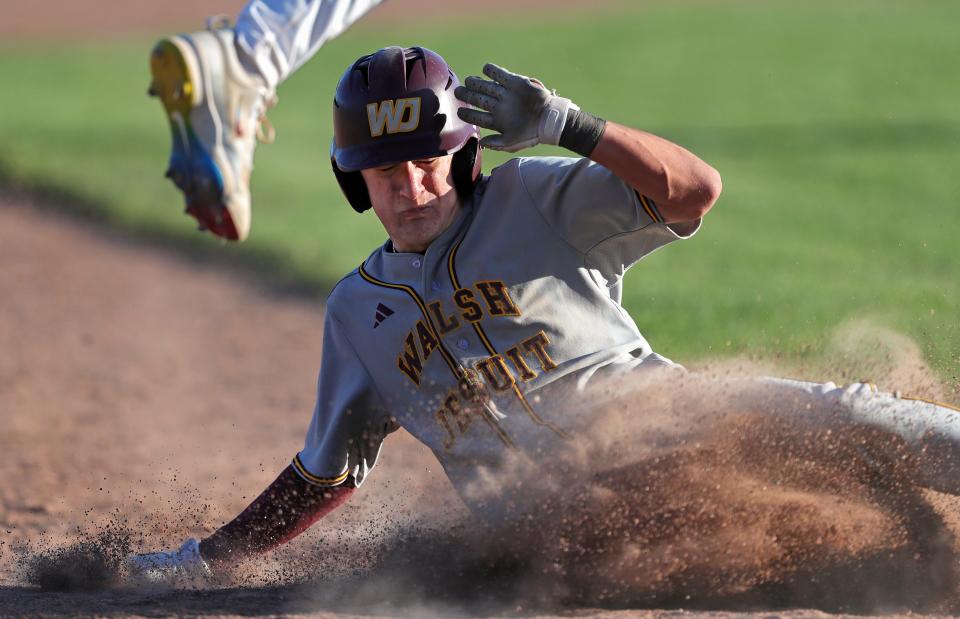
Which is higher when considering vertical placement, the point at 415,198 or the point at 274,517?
the point at 415,198

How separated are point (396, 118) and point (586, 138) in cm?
64

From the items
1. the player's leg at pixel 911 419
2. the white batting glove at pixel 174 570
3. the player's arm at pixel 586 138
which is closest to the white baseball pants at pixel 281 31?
the player's arm at pixel 586 138

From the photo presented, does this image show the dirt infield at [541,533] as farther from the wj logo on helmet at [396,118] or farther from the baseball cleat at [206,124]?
the baseball cleat at [206,124]

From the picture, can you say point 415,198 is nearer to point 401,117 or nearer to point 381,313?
point 401,117

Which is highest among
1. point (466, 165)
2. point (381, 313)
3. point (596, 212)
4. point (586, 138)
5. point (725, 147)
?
point (586, 138)

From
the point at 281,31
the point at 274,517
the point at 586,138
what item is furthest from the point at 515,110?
the point at 281,31

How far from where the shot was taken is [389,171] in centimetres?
380

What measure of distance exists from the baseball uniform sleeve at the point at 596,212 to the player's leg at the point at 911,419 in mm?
655

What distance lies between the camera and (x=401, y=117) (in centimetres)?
375

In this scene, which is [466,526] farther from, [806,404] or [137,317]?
[137,317]

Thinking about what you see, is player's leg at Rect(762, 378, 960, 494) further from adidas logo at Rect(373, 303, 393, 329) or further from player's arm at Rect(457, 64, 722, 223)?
adidas logo at Rect(373, 303, 393, 329)

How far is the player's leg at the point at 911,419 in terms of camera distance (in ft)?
12.1

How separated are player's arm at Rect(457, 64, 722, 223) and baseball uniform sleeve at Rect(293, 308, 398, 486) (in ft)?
3.10

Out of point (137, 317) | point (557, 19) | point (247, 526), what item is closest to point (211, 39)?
point (247, 526)
